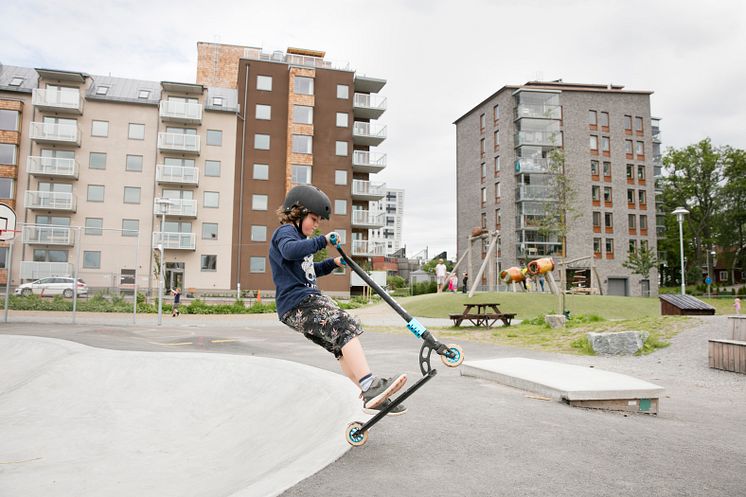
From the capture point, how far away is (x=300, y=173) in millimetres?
44500

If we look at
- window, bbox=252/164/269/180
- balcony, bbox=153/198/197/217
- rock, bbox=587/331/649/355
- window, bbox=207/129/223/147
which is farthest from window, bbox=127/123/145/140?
rock, bbox=587/331/649/355

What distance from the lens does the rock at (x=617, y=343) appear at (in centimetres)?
1081

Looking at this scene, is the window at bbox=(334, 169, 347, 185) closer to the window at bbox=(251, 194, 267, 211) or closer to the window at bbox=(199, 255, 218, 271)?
the window at bbox=(251, 194, 267, 211)

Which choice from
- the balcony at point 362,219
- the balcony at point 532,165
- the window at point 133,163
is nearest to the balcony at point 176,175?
the window at point 133,163

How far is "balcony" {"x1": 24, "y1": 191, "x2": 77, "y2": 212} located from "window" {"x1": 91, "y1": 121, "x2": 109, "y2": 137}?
19.1 feet

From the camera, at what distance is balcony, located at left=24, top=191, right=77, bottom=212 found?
125 ft

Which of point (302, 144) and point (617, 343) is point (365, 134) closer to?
point (302, 144)

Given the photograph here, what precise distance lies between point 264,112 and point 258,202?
8.44m

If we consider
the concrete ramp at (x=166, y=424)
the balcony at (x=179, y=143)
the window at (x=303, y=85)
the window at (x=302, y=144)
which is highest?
the window at (x=303, y=85)

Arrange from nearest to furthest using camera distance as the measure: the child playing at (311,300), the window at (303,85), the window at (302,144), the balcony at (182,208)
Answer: the child playing at (311,300), the balcony at (182,208), the window at (302,144), the window at (303,85)

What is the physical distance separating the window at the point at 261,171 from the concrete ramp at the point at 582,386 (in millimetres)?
39757

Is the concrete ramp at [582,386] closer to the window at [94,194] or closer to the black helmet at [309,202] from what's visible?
the black helmet at [309,202]

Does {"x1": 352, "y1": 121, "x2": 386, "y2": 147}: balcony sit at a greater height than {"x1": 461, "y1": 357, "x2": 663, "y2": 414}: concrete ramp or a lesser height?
greater

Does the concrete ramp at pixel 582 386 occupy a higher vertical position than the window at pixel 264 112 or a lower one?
lower
